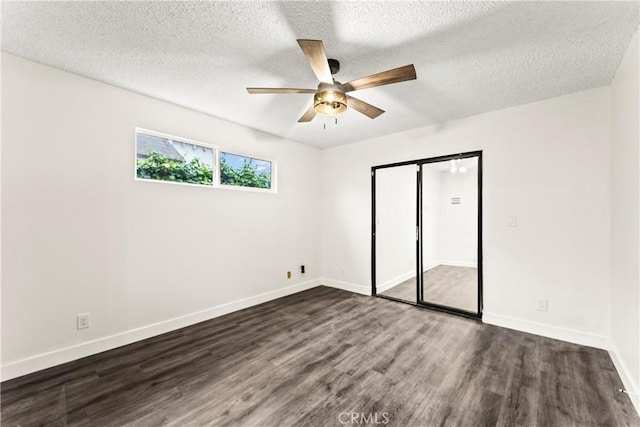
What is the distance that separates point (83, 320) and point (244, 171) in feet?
7.91

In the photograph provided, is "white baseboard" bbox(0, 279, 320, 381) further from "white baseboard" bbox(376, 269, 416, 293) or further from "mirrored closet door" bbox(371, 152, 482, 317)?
"mirrored closet door" bbox(371, 152, 482, 317)

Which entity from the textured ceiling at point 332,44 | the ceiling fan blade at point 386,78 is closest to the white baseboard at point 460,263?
the textured ceiling at point 332,44

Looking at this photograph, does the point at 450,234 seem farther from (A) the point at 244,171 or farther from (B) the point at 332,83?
(A) the point at 244,171

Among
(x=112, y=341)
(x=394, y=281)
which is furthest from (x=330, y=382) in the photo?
(x=394, y=281)

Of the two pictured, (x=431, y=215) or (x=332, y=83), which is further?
(x=431, y=215)

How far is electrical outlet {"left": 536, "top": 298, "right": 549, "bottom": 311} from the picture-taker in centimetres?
290

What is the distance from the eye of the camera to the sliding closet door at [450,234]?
3.65m

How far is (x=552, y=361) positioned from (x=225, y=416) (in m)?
2.79

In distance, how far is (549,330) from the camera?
286cm

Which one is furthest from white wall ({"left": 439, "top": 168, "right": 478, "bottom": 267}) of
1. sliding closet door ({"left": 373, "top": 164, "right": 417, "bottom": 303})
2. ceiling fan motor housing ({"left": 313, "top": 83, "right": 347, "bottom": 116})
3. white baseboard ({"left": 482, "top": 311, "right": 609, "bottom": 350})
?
ceiling fan motor housing ({"left": 313, "top": 83, "right": 347, "bottom": 116})

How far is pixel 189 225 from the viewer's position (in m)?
3.20

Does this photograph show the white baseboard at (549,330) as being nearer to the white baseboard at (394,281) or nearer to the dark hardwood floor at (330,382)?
the dark hardwood floor at (330,382)

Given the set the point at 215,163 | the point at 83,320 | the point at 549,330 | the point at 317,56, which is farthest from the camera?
the point at 215,163

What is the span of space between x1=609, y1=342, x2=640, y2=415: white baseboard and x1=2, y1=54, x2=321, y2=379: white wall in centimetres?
375
